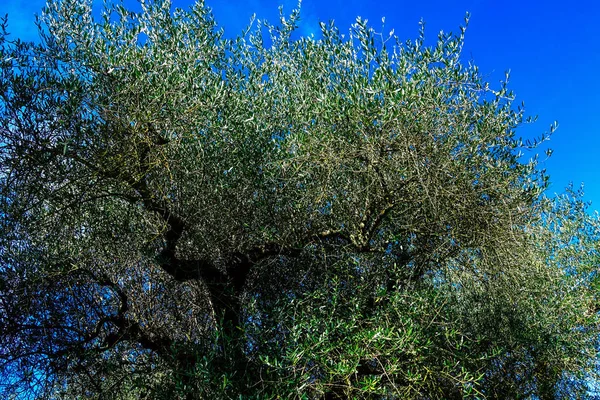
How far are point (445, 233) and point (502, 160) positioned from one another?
122cm

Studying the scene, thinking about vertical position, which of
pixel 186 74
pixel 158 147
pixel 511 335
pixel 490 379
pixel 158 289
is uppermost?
pixel 186 74

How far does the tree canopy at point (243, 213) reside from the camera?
535 centimetres

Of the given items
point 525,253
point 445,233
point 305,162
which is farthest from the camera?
point 525,253

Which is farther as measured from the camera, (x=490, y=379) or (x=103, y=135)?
(x=490, y=379)

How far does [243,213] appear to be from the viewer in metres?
6.29

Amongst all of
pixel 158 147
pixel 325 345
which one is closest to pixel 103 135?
pixel 158 147

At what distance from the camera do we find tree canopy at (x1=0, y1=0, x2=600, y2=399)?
5.35 metres

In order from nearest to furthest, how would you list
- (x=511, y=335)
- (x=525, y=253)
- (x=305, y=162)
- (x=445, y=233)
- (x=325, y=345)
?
1. (x=325, y=345)
2. (x=305, y=162)
3. (x=445, y=233)
4. (x=525, y=253)
5. (x=511, y=335)

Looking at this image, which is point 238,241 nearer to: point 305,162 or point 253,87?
point 305,162

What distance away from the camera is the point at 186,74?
19.7ft

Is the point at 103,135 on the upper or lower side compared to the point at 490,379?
upper

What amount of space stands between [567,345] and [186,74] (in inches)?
265

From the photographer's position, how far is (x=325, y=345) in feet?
17.2

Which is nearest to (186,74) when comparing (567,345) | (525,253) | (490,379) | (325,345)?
(325,345)
